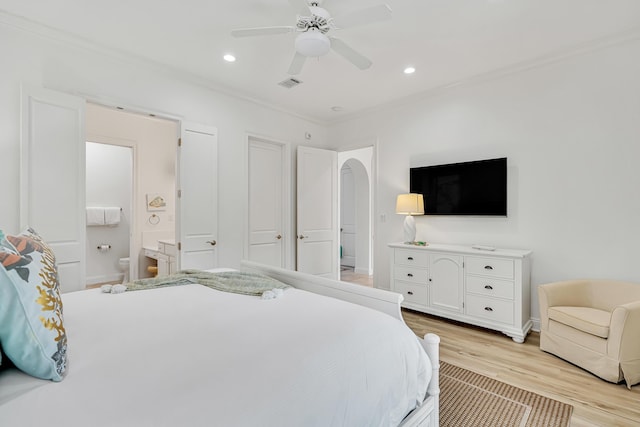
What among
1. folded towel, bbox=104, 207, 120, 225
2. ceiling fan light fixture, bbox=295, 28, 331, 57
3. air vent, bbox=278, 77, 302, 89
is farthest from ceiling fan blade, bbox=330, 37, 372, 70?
folded towel, bbox=104, 207, 120, 225

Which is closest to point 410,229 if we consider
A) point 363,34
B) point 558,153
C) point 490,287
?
point 490,287

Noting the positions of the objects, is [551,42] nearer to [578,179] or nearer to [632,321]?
[578,179]

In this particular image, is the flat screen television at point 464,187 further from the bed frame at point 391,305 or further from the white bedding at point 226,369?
the white bedding at point 226,369

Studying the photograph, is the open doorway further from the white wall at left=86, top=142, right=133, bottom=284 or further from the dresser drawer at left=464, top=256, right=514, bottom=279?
the white wall at left=86, top=142, right=133, bottom=284

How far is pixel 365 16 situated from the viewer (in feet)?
6.24

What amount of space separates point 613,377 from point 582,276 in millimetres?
987

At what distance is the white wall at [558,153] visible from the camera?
2682 millimetres

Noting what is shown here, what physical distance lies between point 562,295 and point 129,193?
5813 mm

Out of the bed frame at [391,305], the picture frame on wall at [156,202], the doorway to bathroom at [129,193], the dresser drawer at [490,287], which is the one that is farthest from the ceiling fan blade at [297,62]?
the picture frame on wall at [156,202]

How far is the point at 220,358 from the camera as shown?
101 cm

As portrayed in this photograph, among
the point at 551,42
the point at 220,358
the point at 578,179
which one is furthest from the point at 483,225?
the point at 220,358

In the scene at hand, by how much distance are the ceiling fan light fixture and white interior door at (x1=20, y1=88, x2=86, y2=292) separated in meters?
1.95

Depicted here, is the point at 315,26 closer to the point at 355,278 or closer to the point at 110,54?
the point at 110,54

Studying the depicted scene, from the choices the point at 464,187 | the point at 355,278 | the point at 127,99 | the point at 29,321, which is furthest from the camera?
the point at 355,278
